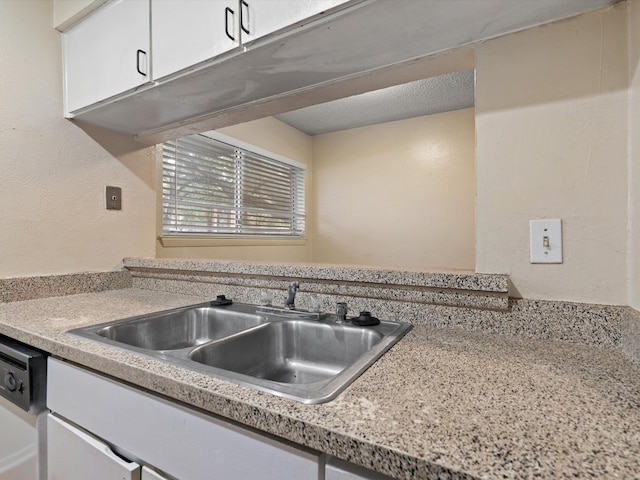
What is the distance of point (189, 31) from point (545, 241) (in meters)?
1.20

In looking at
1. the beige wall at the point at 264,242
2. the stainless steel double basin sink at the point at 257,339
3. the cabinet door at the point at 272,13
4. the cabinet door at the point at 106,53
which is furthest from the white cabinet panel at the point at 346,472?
the beige wall at the point at 264,242

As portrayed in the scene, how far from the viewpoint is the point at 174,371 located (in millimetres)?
624

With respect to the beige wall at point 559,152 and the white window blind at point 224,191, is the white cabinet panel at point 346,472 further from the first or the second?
the white window blind at point 224,191

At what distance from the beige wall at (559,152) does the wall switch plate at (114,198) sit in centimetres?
159

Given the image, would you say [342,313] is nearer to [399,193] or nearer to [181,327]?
[181,327]

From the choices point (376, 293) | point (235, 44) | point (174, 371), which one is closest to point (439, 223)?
point (376, 293)

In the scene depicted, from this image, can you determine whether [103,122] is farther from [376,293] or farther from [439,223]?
[439,223]

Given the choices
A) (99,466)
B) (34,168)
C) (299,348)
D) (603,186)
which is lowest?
(99,466)

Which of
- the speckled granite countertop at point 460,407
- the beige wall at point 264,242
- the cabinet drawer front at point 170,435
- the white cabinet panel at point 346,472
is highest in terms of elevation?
the beige wall at point 264,242

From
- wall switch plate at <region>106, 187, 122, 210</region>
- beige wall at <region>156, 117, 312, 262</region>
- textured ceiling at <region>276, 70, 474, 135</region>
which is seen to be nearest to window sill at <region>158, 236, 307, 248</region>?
beige wall at <region>156, 117, 312, 262</region>

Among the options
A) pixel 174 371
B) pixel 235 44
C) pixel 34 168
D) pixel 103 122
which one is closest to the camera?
pixel 174 371

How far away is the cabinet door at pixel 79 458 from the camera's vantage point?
676mm

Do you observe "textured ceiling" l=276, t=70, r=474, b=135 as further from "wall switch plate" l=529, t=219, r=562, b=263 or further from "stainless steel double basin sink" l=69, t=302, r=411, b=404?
"stainless steel double basin sink" l=69, t=302, r=411, b=404

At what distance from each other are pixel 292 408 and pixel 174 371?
277 millimetres
